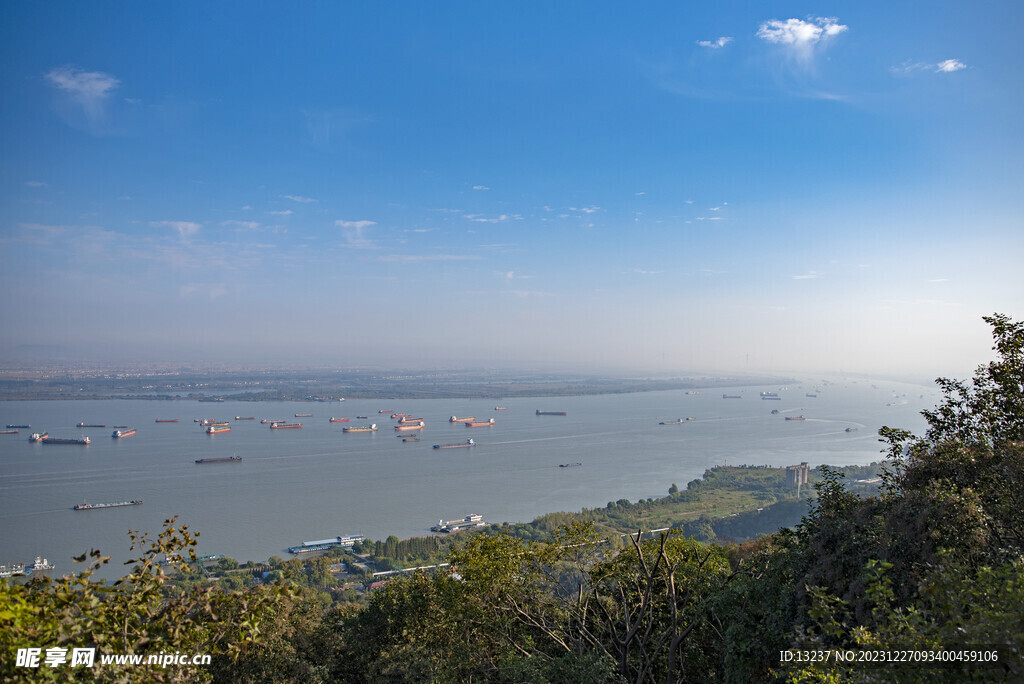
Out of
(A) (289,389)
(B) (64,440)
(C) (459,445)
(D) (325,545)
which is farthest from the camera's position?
(A) (289,389)

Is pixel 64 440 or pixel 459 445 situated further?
pixel 459 445

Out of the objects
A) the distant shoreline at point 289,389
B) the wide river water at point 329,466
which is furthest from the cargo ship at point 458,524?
the distant shoreline at point 289,389

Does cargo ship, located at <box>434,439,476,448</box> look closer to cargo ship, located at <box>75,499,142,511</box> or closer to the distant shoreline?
cargo ship, located at <box>75,499,142,511</box>

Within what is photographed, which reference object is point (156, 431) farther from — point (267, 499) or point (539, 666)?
point (539, 666)

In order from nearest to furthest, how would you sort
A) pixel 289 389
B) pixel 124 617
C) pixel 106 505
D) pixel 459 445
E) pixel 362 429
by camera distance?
1. pixel 124 617
2. pixel 106 505
3. pixel 459 445
4. pixel 362 429
5. pixel 289 389


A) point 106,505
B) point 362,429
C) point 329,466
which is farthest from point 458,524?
point 362,429

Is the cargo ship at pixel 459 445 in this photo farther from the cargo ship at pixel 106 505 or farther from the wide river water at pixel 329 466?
the cargo ship at pixel 106 505

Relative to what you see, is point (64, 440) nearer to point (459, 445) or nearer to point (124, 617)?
point (459, 445)
